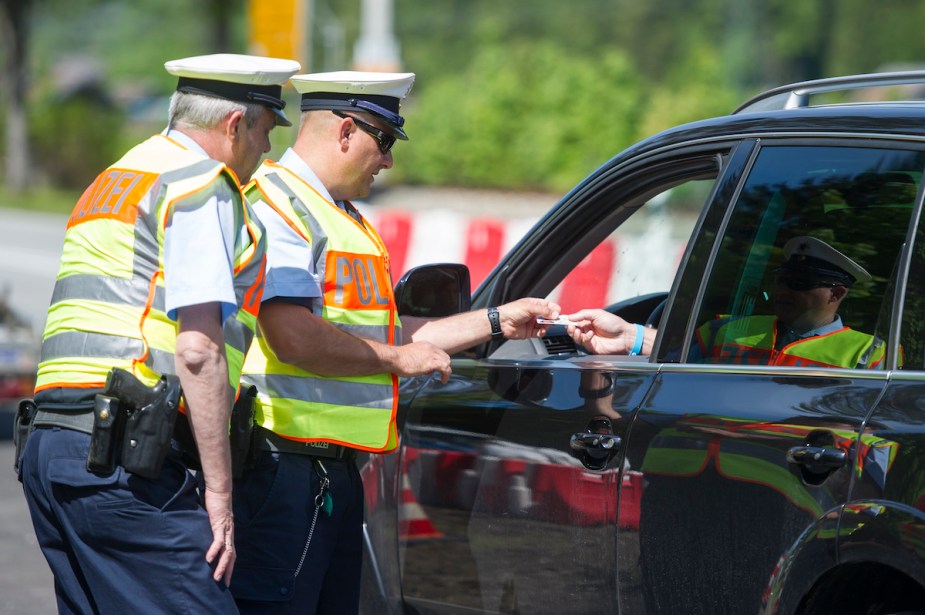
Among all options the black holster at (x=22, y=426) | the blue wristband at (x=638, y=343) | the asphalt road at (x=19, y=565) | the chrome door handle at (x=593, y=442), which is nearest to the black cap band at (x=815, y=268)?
the chrome door handle at (x=593, y=442)

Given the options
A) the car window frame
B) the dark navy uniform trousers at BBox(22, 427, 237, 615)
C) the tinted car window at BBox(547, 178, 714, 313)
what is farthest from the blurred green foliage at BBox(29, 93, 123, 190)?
the dark navy uniform trousers at BBox(22, 427, 237, 615)

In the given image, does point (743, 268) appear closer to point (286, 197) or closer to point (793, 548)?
point (793, 548)

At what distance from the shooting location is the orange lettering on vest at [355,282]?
3404 millimetres

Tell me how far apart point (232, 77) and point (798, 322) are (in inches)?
54.4

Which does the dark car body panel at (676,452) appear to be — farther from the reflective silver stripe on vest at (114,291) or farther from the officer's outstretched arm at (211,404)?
the reflective silver stripe on vest at (114,291)

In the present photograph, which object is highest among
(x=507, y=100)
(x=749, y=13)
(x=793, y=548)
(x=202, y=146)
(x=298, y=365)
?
(x=749, y=13)

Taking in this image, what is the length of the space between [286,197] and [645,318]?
1.28m

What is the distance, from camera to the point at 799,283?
3.17 meters

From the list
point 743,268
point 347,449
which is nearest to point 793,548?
point 743,268

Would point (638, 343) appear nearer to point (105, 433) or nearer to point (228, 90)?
point (228, 90)

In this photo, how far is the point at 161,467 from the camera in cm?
293

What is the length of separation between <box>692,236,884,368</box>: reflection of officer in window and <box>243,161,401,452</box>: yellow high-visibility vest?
2.68 feet

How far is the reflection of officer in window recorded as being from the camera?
118 inches

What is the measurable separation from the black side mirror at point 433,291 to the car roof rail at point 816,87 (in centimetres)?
88
